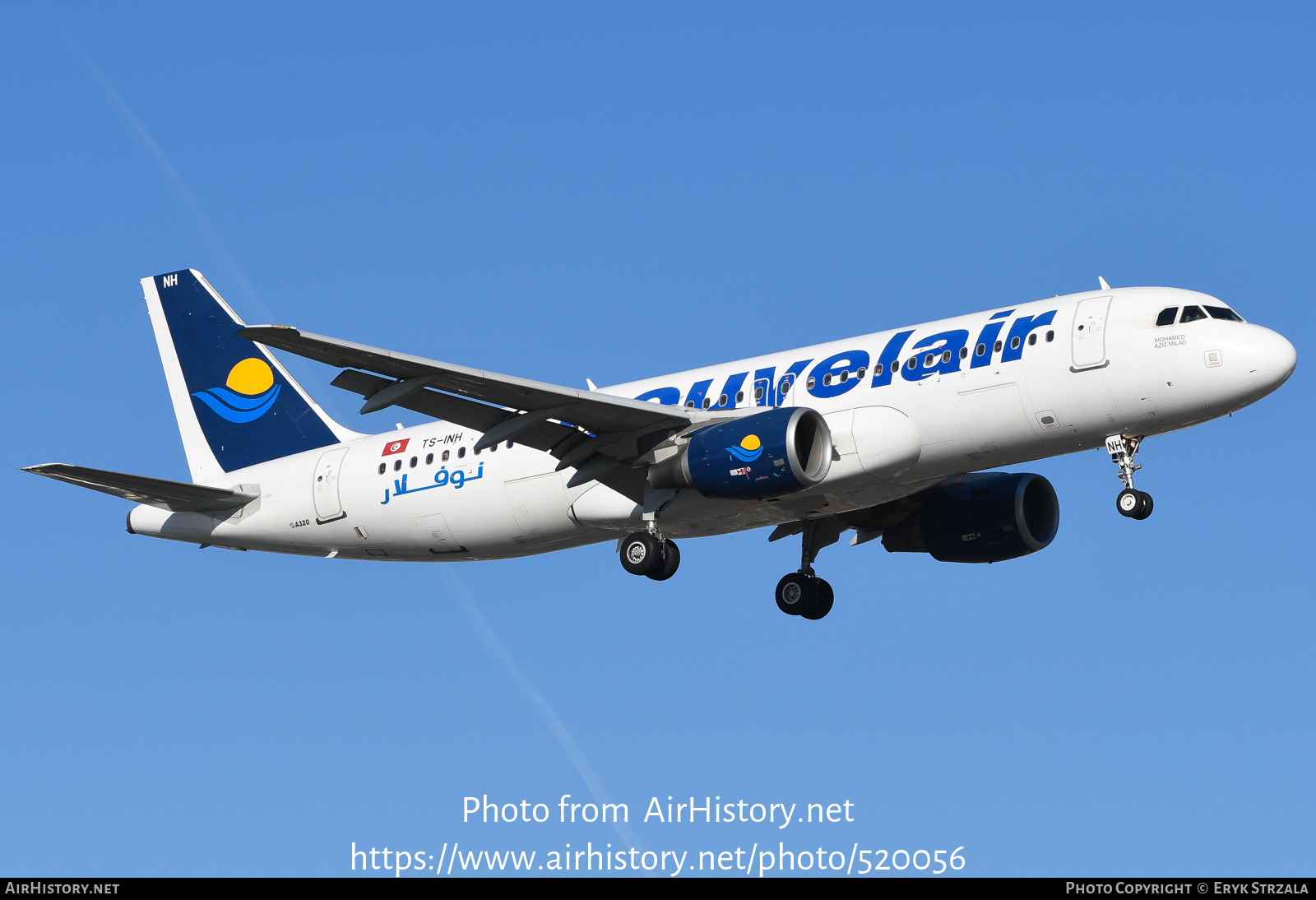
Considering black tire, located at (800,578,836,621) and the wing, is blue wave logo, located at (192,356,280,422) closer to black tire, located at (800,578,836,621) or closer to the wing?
the wing

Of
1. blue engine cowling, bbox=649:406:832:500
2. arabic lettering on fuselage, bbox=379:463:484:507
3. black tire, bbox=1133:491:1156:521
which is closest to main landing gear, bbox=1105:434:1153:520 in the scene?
black tire, bbox=1133:491:1156:521

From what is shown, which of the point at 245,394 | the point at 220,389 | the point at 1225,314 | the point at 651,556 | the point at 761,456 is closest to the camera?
the point at 1225,314

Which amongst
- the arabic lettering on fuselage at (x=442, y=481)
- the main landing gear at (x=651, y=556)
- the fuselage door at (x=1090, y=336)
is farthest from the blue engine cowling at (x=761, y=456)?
the arabic lettering on fuselage at (x=442, y=481)

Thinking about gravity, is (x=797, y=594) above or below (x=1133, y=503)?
above

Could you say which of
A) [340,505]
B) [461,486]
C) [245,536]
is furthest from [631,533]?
[245,536]

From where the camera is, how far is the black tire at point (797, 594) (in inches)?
1361

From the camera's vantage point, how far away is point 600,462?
31.0m

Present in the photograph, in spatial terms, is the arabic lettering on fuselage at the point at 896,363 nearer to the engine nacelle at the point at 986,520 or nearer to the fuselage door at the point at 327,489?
the engine nacelle at the point at 986,520

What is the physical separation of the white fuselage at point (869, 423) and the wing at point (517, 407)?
2.87 ft

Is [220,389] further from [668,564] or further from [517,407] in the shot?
[668,564]

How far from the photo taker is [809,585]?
114 feet

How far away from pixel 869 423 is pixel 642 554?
5495 mm

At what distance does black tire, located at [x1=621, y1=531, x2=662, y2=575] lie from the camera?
3138 cm

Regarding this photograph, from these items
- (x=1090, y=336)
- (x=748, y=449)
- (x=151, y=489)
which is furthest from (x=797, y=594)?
(x=151, y=489)
